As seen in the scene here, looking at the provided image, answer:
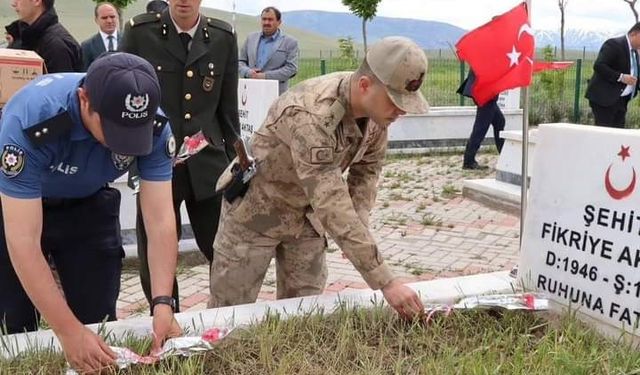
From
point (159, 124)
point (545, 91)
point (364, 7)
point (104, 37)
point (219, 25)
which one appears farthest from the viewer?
point (364, 7)

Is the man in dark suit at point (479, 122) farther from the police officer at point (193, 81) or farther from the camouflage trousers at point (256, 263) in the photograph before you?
the camouflage trousers at point (256, 263)

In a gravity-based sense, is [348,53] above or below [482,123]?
above

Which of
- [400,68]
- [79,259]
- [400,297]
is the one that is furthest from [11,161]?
[400,297]

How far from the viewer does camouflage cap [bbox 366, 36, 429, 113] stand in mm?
2170

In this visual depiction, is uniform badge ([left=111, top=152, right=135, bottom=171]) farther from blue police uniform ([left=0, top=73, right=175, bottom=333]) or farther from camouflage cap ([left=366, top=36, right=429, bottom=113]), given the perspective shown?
camouflage cap ([left=366, top=36, right=429, bottom=113])

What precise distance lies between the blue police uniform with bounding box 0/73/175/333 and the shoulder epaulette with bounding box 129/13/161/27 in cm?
101

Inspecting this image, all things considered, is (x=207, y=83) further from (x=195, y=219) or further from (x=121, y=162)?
(x=121, y=162)

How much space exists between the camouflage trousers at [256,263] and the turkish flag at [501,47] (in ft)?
4.13

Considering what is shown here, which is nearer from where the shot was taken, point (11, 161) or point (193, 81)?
point (11, 161)

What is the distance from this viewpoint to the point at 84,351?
1942mm

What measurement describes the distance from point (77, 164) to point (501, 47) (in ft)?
7.53

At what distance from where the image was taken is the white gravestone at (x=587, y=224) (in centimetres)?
235

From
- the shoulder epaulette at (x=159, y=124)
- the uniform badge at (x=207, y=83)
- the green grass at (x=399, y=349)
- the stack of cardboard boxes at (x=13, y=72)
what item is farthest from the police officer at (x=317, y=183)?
the stack of cardboard boxes at (x=13, y=72)

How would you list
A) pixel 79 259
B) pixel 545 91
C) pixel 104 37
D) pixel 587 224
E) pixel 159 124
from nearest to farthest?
pixel 159 124 < pixel 587 224 < pixel 79 259 < pixel 104 37 < pixel 545 91
